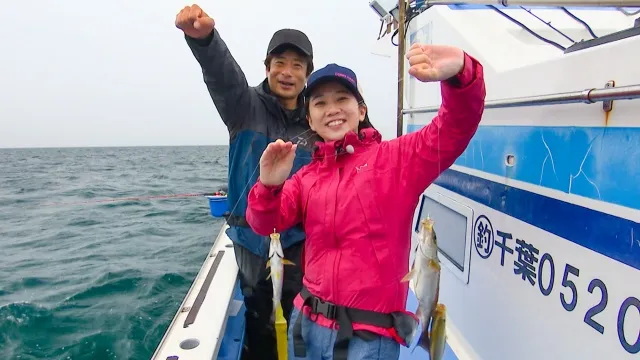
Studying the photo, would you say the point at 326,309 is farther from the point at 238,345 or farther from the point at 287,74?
the point at 238,345

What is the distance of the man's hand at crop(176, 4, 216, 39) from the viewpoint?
2311 mm

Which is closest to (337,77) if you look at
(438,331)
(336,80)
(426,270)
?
(336,80)

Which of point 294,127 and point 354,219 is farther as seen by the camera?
point 294,127

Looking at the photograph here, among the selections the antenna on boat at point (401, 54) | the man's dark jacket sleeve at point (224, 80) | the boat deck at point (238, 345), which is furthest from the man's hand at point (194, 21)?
the boat deck at point (238, 345)

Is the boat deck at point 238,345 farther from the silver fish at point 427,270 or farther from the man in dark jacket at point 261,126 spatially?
the silver fish at point 427,270

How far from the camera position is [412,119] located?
356 cm

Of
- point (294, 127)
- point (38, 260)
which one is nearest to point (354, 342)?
point (294, 127)

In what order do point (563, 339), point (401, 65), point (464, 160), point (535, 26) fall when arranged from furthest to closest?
point (401, 65) < point (535, 26) < point (464, 160) < point (563, 339)

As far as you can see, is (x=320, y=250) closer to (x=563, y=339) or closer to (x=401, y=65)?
(x=563, y=339)

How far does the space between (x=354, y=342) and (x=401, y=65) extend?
2.39 m

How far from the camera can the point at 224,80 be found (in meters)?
2.64

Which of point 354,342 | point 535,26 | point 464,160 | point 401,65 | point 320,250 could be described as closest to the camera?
point 354,342

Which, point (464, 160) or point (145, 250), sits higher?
point (464, 160)

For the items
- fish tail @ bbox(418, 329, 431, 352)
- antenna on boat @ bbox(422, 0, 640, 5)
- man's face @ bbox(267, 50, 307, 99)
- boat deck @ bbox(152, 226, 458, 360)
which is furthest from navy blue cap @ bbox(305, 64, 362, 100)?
boat deck @ bbox(152, 226, 458, 360)
